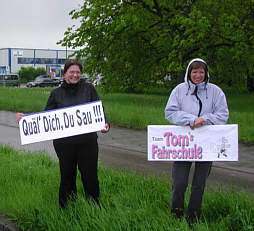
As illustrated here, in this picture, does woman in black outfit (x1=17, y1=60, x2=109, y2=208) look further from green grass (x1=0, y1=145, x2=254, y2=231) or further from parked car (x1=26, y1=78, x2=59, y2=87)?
parked car (x1=26, y1=78, x2=59, y2=87)

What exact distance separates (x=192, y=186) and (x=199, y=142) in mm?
421

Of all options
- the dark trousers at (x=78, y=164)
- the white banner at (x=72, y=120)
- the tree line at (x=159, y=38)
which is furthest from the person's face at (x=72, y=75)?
the tree line at (x=159, y=38)

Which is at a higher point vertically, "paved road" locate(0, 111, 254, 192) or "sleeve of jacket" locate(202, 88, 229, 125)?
"sleeve of jacket" locate(202, 88, 229, 125)

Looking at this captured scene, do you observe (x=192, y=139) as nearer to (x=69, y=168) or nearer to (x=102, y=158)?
(x=69, y=168)

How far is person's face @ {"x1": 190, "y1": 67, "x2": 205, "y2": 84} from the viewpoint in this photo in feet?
12.5

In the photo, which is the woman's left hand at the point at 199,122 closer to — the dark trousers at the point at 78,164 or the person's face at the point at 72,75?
the dark trousers at the point at 78,164

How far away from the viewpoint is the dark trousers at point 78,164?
4.22 meters

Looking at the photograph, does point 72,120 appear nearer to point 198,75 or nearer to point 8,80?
point 198,75

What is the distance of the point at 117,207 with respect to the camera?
4.08 meters

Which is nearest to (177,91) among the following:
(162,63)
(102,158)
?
(102,158)

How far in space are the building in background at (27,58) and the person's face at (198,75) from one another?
7919 cm

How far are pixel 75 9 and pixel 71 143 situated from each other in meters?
19.9

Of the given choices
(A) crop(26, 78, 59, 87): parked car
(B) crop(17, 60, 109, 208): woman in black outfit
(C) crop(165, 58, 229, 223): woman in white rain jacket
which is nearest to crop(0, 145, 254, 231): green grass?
(C) crop(165, 58, 229, 223): woman in white rain jacket

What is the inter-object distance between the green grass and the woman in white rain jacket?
241 mm
